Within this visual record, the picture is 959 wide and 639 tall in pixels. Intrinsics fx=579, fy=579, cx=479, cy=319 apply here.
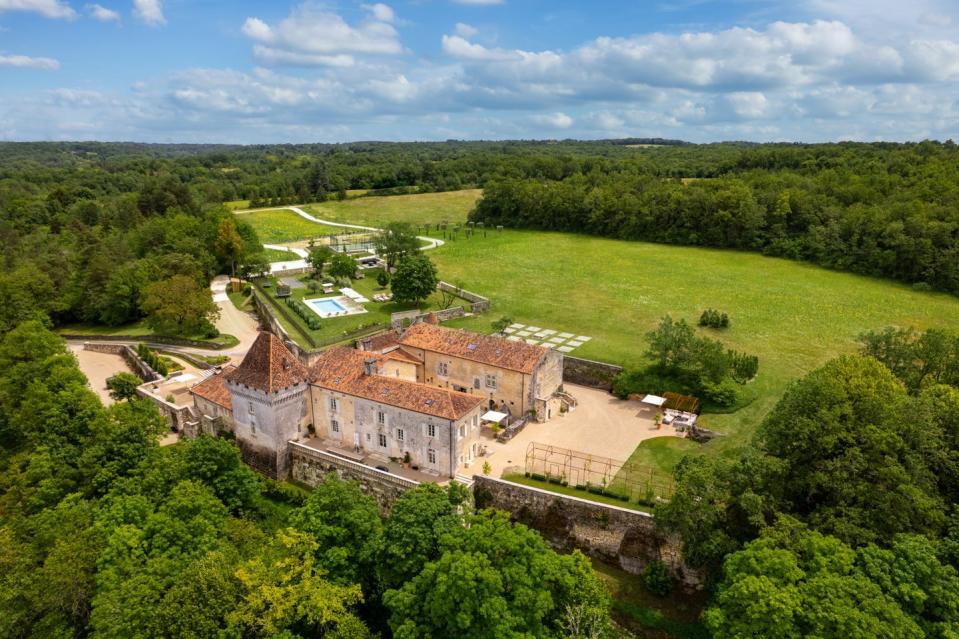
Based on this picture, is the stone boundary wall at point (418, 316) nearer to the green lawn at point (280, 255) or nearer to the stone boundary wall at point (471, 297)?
the stone boundary wall at point (471, 297)

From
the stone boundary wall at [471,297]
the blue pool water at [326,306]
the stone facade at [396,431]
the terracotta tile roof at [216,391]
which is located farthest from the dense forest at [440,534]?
the stone boundary wall at [471,297]

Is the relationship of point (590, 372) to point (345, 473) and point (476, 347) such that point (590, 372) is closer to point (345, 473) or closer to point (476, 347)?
point (476, 347)

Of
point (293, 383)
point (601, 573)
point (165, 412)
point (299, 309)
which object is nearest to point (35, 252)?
point (299, 309)

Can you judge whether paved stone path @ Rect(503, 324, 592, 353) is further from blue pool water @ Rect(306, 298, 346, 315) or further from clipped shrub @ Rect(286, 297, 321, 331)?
blue pool water @ Rect(306, 298, 346, 315)

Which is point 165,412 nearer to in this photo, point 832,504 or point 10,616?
point 10,616

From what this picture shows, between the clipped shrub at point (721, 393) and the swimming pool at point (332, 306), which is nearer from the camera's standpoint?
the clipped shrub at point (721, 393)

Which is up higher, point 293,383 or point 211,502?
point 293,383
